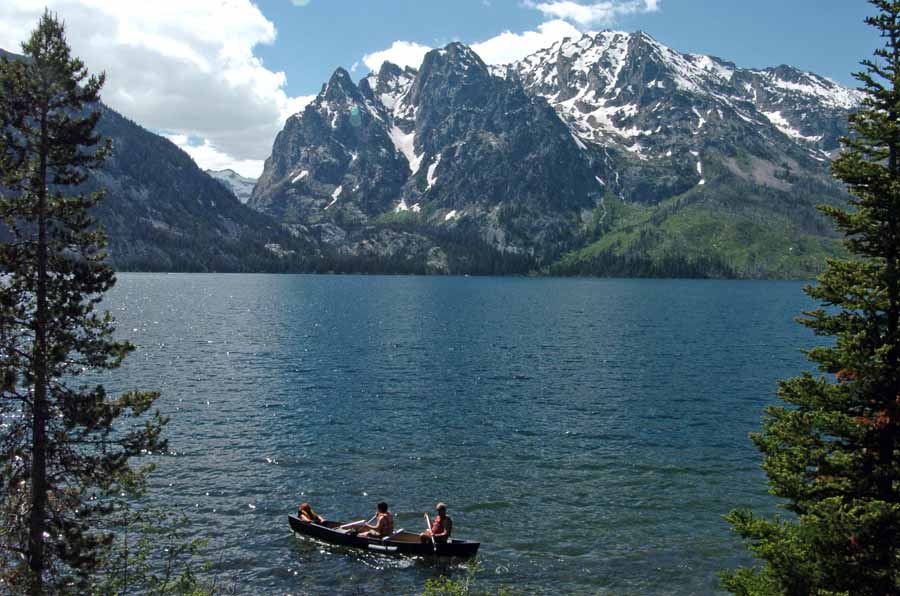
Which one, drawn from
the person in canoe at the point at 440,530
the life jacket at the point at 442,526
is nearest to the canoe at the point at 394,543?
the person in canoe at the point at 440,530

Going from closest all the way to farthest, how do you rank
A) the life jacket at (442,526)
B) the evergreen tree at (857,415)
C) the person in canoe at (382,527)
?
the evergreen tree at (857,415)
the life jacket at (442,526)
the person in canoe at (382,527)

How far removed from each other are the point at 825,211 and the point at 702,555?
2236 cm

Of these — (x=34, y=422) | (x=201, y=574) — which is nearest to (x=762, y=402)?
(x=201, y=574)

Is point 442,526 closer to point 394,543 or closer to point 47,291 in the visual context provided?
point 394,543

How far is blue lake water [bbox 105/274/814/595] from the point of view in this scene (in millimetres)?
32094

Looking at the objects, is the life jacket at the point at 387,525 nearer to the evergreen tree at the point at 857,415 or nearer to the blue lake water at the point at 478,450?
the blue lake water at the point at 478,450

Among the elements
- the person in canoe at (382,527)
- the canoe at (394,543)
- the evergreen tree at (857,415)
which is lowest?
the canoe at (394,543)

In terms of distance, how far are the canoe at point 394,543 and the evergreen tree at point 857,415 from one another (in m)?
16.6

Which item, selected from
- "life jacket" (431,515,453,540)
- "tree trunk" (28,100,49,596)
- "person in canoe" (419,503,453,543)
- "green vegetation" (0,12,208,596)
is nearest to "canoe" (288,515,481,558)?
"person in canoe" (419,503,453,543)

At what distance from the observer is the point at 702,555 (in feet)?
108

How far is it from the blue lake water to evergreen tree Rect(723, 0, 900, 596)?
534 inches

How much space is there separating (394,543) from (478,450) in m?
18.5

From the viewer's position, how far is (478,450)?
1978 inches

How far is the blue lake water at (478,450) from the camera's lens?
105 feet
